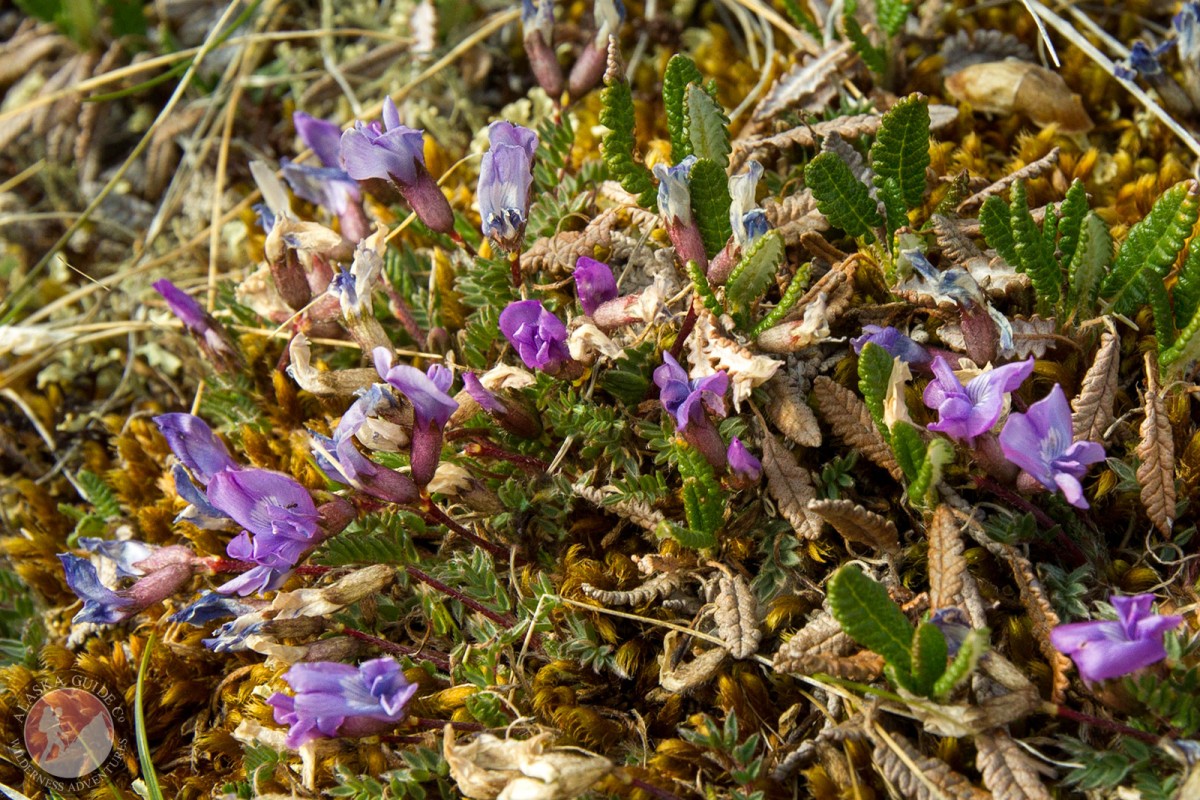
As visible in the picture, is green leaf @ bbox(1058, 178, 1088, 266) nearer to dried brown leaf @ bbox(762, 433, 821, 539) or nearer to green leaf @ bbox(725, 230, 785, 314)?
green leaf @ bbox(725, 230, 785, 314)

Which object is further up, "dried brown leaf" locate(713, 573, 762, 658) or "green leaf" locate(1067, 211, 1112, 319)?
"green leaf" locate(1067, 211, 1112, 319)

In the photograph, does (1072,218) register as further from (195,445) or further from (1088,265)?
(195,445)

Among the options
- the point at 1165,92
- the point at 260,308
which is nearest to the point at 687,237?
the point at 260,308

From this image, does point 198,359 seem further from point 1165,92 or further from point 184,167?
point 1165,92

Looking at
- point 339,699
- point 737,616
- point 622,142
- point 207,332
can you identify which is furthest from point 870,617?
point 207,332

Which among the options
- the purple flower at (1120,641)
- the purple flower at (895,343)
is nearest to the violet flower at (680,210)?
the purple flower at (895,343)

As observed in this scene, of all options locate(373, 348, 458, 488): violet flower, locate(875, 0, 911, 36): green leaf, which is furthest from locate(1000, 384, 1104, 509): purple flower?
locate(875, 0, 911, 36): green leaf
